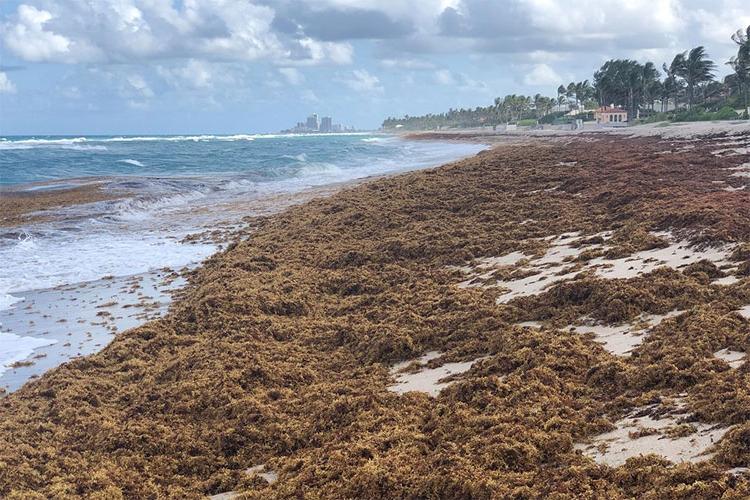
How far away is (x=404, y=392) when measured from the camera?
6367 millimetres

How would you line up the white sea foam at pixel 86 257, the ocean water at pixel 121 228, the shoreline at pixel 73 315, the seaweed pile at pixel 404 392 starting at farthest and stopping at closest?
the ocean water at pixel 121 228 → the white sea foam at pixel 86 257 → the shoreline at pixel 73 315 → the seaweed pile at pixel 404 392

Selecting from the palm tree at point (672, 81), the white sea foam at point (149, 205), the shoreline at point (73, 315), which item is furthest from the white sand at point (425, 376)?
the palm tree at point (672, 81)

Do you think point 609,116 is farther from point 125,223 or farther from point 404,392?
point 404,392

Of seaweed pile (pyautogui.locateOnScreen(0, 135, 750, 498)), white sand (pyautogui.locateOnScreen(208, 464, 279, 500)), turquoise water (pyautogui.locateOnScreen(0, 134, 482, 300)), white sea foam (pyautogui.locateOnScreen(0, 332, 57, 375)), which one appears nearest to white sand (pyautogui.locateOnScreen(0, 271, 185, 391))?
white sea foam (pyautogui.locateOnScreen(0, 332, 57, 375))

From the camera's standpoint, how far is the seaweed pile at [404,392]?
4.57 m

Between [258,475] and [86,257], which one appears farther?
[86,257]

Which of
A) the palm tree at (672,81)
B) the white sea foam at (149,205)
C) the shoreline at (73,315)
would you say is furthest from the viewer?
the palm tree at (672,81)

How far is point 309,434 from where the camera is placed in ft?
18.9

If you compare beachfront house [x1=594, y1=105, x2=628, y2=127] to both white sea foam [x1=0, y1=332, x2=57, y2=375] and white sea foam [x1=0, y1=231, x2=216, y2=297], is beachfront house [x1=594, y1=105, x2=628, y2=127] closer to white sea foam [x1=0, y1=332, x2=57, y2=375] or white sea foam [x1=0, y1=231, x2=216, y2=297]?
white sea foam [x1=0, y1=231, x2=216, y2=297]

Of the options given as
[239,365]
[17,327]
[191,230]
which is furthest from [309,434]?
[191,230]

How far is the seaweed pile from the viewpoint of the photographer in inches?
180

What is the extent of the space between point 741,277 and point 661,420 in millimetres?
3568

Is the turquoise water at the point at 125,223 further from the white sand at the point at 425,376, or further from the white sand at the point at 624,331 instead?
the white sand at the point at 624,331

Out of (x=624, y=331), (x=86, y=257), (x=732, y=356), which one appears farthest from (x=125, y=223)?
(x=732, y=356)
